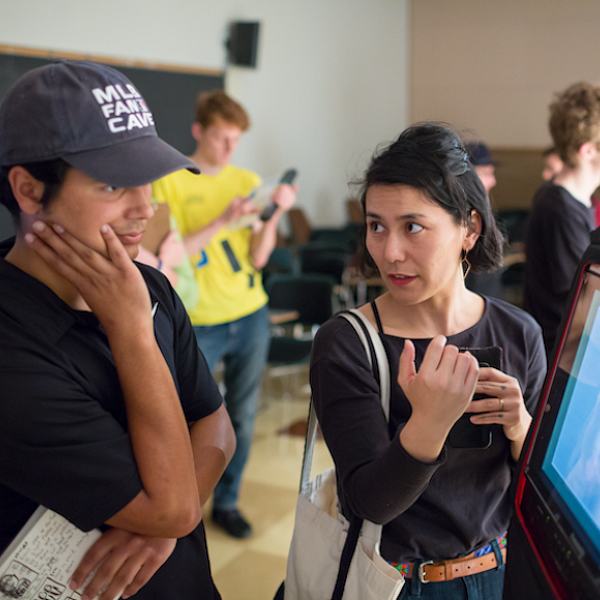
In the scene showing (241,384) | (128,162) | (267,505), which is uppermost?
(128,162)

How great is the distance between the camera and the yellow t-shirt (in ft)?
8.75

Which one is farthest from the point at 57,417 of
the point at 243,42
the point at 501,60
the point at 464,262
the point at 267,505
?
the point at 501,60

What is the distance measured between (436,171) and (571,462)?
0.64 meters

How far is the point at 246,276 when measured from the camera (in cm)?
285

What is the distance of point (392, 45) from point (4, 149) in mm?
8523

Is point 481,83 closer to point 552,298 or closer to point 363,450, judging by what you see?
point 552,298

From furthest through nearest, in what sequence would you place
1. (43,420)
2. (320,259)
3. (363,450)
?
(320,259)
(363,450)
(43,420)

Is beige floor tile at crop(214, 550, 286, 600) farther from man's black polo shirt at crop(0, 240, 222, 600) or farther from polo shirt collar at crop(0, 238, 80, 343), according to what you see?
polo shirt collar at crop(0, 238, 80, 343)

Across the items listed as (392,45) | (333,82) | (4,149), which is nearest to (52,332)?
(4,149)

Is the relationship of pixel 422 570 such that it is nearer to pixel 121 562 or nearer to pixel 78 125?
pixel 121 562

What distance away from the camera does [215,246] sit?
276cm

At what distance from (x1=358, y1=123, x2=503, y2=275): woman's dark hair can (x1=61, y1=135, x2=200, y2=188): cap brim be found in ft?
1.30

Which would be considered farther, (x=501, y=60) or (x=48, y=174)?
(x=501, y=60)

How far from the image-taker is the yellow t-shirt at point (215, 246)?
2666 millimetres
